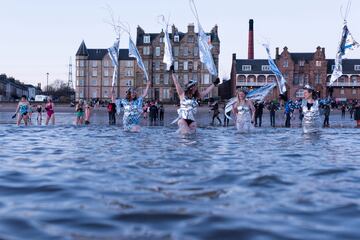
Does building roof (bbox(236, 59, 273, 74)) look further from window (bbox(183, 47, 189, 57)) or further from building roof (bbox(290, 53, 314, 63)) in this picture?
window (bbox(183, 47, 189, 57))

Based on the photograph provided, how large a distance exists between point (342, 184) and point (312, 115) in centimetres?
1013

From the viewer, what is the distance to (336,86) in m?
105

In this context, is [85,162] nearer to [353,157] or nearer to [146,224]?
[146,224]

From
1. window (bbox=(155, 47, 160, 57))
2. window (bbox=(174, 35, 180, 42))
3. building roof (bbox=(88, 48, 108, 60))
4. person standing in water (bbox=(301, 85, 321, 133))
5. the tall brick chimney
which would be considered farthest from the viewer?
building roof (bbox=(88, 48, 108, 60))

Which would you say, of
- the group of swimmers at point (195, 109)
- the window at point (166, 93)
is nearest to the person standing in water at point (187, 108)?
the group of swimmers at point (195, 109)

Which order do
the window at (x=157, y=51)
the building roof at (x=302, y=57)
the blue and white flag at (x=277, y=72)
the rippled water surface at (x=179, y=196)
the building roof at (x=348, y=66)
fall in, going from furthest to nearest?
the building roof at (x=302, y=57) < the window at (x=157, y=51) < the building roof at (x=348, y=66) < the blue and white flag at (x=277, y=72) < the rippled water surface at (x=179, y=196)

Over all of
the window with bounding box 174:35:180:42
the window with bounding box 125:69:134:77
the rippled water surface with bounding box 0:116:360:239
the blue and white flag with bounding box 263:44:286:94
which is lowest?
the rippled water surface with bounding box 0:116:360:239

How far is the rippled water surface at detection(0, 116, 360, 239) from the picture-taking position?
13.0ft

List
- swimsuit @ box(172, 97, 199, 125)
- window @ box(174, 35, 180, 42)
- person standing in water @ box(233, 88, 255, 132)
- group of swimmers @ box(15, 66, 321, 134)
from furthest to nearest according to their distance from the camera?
window @ box(174, 35, 180, 42), person standing in water @ box(233, 88, 255, 132), group of swimmers @ box(15, 66, 321, 134), swimsuit @ box(172, 97, 199, 125)

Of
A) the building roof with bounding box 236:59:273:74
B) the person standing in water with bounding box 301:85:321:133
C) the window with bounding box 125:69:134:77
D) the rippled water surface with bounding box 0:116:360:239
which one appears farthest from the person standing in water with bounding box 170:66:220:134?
the window with bounding box 125:69:134:77

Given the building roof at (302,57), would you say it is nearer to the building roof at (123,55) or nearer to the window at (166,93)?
A: the window at (166,93)

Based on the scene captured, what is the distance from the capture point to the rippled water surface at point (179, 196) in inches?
156

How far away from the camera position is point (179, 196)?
16.9ft

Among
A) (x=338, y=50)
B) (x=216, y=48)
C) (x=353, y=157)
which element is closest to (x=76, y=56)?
(x=216, y=48)
